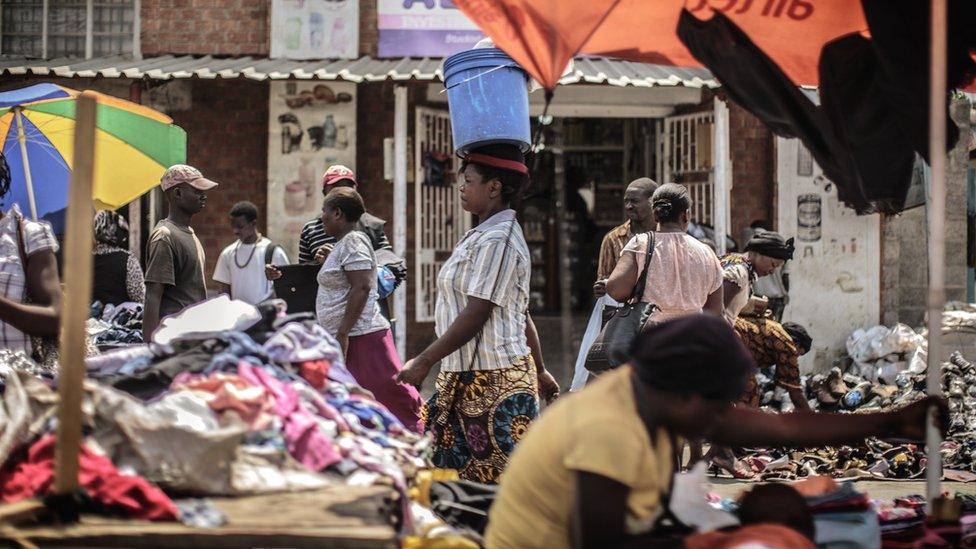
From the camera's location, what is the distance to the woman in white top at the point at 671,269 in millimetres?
5797

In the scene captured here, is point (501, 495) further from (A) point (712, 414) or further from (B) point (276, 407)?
(B) point (276, 407)

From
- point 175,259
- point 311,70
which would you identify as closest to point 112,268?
point 175,259

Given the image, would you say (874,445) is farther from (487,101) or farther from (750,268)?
(487,101)

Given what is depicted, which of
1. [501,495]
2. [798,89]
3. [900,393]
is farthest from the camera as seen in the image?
[900,393]

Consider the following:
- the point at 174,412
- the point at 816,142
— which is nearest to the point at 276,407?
the point at 174,412

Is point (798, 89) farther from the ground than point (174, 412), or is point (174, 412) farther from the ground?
point (798, 89)

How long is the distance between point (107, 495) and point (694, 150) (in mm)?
9687

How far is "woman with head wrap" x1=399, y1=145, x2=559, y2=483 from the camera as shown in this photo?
461 cm

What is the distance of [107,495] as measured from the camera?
2.91 meters

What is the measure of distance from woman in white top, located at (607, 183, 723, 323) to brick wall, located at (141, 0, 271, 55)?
7199 millimetres

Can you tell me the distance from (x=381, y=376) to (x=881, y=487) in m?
3.16

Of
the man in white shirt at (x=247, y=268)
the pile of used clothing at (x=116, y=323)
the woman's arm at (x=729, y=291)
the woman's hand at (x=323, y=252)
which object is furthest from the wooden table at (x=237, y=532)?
the man in white shirt at (x=247, y=268)

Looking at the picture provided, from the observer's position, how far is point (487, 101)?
210 inches

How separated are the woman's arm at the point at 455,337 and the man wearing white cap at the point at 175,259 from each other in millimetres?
2233
